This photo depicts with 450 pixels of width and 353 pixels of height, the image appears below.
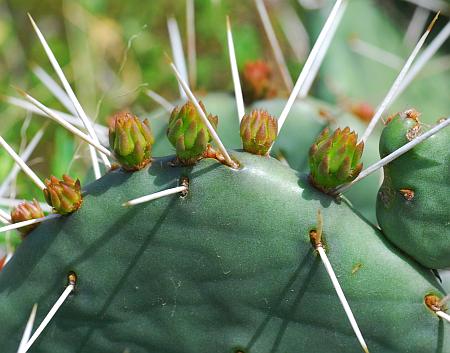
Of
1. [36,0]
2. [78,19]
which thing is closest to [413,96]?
[78,19]

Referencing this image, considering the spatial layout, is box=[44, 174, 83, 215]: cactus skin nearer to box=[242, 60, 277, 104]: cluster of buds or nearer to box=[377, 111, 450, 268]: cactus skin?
box=[377, 111, 450, 268]: cactus skin

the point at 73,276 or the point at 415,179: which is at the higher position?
the point at 415,179

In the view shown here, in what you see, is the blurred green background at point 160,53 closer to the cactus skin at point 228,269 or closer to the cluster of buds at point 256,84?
the cluster of buds at point 256,84

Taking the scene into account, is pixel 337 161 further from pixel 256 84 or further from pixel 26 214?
pixel 256 84

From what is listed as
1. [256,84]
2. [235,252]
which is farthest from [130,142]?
[256,84]

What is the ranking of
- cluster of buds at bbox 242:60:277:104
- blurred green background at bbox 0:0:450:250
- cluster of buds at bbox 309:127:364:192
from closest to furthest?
cluster of buds at bbox 309:127:364:192 < cluster of buds at bbox 242:60:277:104 < blurred green background at bbox 0:0:450:250

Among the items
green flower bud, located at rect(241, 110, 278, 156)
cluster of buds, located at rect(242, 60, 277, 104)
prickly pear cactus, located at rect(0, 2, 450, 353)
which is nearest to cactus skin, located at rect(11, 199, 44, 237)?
prickly pear cactus, located at rect(0, 2, 450, 353)

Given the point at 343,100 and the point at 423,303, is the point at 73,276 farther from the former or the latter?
the point at 343,100
